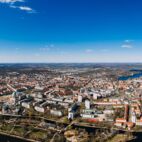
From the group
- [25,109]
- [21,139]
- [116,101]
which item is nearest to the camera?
[21,139]

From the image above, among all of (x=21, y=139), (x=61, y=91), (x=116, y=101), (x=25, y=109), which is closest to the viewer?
(x=21, y=139)

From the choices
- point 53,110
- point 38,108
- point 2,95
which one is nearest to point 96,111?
point 53,110

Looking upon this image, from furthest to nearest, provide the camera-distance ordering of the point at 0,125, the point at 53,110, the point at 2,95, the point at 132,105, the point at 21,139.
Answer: the point at 2,95 → the point at 132,105 → the point at 53,110 → the point at 0,125 → the point at 21,139

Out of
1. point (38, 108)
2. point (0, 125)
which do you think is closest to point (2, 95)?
point (38, 108)

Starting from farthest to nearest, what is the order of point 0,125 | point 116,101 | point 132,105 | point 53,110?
point 116,101 < point 132,105 < point 53,110 < point 0,125

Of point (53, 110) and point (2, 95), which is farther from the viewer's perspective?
point (2, 95)

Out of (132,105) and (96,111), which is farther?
(132,105)

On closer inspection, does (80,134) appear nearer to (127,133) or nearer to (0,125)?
(127,133)

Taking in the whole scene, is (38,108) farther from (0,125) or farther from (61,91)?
(61,91)
